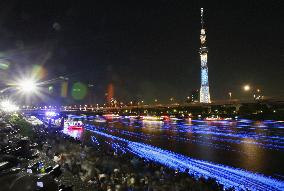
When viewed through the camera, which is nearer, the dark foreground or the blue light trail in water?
the dark foreground

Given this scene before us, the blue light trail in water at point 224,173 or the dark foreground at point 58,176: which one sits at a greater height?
the dark foreground at point 58,176

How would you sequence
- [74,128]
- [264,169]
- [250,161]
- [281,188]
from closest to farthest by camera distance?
[281,188]
[264,169]
[250,161]
[74,128]

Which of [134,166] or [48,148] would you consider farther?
[134,166]

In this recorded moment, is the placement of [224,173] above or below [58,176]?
below

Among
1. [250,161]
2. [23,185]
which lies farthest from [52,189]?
[250,161]

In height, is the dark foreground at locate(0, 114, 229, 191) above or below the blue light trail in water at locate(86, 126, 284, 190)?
above

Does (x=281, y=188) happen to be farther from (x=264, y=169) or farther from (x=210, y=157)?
(x=210, y=157)

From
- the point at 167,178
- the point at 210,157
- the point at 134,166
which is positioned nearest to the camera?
the point at 167,178

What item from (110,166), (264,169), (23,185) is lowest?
(264,169)

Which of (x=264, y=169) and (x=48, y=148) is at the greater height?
(x=48, y=148)

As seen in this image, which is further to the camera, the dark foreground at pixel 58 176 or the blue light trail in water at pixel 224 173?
the blue light trail in water at pixel 224 173

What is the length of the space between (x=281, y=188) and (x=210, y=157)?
13.2 metres

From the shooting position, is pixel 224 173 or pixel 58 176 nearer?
pixel 58 176

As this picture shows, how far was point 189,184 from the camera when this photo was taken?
535 inches
